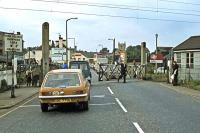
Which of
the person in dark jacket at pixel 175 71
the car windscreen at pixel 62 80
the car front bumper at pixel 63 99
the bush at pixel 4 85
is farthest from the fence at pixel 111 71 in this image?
the car front bumper at pixel 63 99

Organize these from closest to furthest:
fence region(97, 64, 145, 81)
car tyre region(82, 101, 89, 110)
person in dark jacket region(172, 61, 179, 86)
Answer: car tyre region(82, 101, 89, 110)
person in dark jacket region(172, 61, 179, 86)
fence region(97, 64, 145, 81)

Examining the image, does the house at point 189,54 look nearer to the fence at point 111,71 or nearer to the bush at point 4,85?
the fence at point 111,71

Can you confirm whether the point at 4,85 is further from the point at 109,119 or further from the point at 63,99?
the point at 109,119

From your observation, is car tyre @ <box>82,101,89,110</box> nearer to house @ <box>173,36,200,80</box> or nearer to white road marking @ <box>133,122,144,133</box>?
white road marking @ <box>133,122,144,133</box>

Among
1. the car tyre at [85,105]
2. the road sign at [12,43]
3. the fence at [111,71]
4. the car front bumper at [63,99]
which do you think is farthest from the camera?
the fence at [111,71]

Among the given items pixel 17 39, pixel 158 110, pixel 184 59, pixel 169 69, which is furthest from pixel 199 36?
pixel 158 110

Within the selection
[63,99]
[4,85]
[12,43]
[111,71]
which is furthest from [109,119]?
[111,71]

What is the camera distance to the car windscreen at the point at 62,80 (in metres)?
17.2

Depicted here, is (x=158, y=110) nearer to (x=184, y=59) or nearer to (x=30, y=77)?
(x=30, y=77)

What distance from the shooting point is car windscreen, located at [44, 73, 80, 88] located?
56.5 ft

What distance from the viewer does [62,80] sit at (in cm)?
1752

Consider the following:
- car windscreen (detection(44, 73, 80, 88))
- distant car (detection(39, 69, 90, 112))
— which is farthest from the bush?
distant car (detection(39, 69, 90, 112))

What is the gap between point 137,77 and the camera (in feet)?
169

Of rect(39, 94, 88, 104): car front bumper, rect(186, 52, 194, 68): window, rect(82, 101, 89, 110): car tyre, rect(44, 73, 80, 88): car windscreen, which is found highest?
rect(186, 52, 194, 68): window
